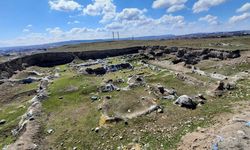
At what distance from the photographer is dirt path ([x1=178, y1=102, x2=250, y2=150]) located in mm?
20438

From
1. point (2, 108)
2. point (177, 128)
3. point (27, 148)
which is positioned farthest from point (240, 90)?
Answer: point (2, 108)

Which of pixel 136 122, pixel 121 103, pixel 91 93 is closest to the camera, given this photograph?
pixel 136 122

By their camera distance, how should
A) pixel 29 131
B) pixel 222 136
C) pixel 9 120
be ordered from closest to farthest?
pixel 222 136 < pixel 29 131 < pixel 9 120

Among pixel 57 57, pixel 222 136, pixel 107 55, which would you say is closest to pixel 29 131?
pixel 222 136

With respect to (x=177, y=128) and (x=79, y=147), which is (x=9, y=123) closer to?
(x=79, y=147)

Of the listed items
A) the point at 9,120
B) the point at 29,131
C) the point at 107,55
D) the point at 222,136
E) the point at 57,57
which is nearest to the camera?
the point at 222,136

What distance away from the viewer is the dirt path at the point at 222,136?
20.4 meters

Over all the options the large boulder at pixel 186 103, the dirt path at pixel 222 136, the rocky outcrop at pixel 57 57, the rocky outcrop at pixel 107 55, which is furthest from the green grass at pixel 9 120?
the rocky outcrop at pixel 57 57

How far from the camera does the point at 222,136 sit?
2180 cm

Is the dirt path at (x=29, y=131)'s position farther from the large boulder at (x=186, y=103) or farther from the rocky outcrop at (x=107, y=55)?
the rocky outcrop at (x=107, y=55)

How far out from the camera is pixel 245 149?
19.8m

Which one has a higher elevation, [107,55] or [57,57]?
[57,57]

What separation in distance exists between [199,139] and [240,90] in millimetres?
18447

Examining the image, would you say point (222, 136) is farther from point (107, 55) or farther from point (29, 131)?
point (107, 55)
